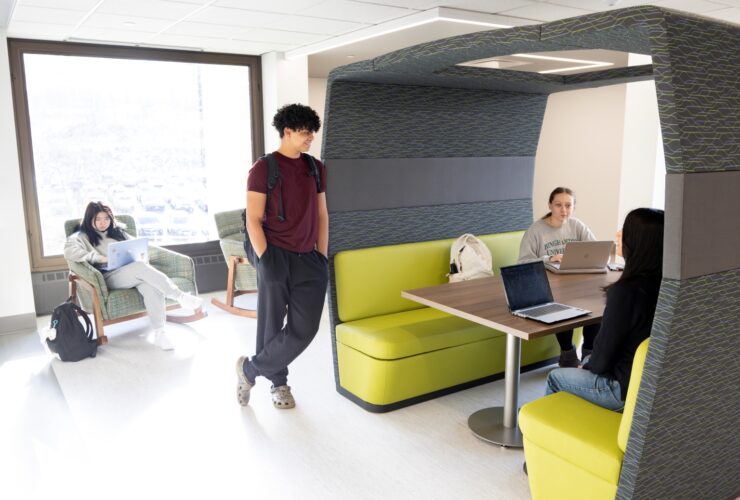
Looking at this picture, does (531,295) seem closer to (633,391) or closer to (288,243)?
(633,391)

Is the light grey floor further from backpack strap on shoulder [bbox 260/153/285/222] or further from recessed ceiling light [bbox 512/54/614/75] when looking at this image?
recessed ceiling light [bbox 512/54/614/75]

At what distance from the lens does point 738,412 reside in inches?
91.0

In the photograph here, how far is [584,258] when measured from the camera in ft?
12.5

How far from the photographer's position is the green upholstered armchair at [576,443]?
Result: 2154 millimetres

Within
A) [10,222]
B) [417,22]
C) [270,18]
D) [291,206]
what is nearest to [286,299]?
[291,206]

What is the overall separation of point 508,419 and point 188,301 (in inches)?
114

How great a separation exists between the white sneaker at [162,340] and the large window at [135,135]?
1754 millimetres

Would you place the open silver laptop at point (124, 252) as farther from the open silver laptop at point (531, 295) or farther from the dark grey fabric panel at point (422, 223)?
the open silver laptop at point (531, 295)

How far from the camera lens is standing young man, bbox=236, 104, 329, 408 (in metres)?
3.26

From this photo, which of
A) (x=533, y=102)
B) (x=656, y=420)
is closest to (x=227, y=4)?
(x=533, y=102)

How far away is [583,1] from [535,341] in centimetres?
240

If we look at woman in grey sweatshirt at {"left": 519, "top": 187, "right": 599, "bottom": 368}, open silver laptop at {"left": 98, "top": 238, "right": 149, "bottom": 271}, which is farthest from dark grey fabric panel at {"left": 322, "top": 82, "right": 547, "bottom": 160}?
open silver laptop at {"left": 98, "top": 238, "right": 149, "bottom": 271}

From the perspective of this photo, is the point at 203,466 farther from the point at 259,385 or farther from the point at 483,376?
the point at 483,376

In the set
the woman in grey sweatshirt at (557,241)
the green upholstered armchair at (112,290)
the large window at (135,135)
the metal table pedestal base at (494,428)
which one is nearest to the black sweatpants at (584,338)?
the woman in grey sweatshirt at (557,241)
